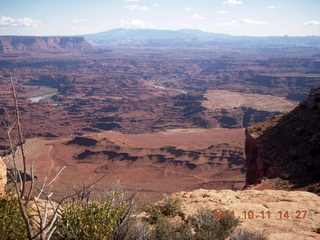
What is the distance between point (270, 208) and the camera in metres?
10.2

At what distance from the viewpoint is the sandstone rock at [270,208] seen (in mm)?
8336

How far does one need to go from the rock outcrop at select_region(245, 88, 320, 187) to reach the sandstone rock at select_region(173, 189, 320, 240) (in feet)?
10.0

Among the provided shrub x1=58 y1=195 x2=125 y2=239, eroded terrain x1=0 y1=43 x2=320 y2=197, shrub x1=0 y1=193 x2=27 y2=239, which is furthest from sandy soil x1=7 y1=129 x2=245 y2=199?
shrub x1=58 y1=195 x2=125 y2=239

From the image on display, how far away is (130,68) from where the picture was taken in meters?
171

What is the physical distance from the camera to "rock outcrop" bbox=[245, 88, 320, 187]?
15094 millimetres

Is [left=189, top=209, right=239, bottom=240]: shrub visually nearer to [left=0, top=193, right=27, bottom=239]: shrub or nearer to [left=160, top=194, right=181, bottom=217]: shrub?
[left=160, top=194, right=181, bottom=217]: shrub

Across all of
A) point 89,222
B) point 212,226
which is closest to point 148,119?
point 212,226

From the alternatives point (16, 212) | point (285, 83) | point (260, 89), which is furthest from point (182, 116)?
point (16, 212)

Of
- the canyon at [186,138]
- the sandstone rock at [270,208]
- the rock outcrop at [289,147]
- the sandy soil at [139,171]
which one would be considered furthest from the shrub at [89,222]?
the sandy soil at [139,171]

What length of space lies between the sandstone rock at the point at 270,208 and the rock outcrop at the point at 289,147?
3.06 m

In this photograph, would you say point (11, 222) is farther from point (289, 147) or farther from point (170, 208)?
point (289, 147)

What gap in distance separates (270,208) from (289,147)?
27.1 feet

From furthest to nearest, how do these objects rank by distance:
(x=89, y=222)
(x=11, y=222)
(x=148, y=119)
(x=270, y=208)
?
(x=148, y=119) → (x=270, y=208) → (x=11, y=222) → (x=89, y=222)
